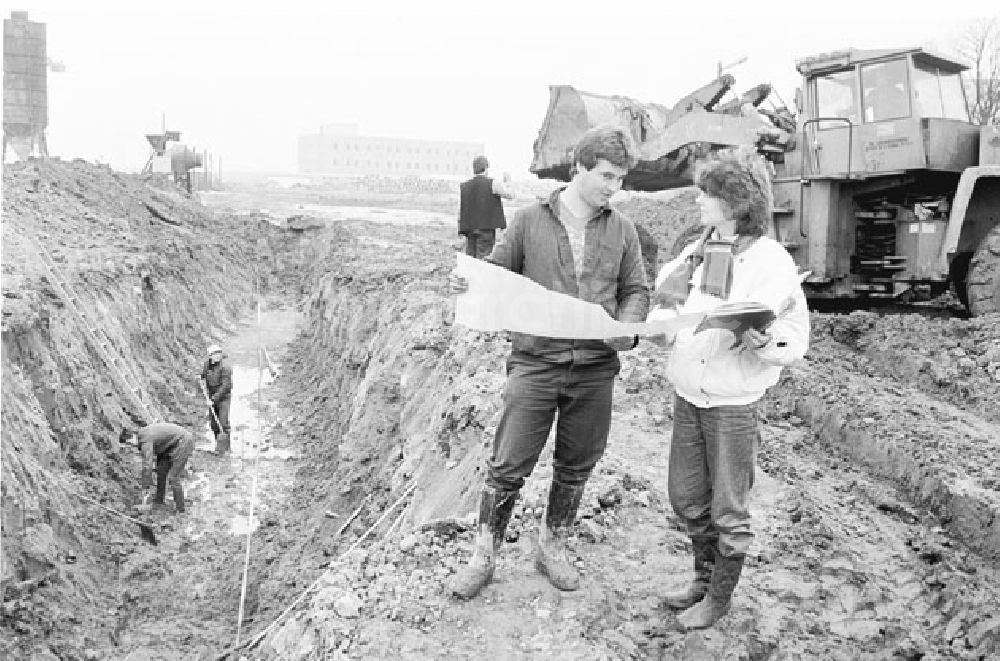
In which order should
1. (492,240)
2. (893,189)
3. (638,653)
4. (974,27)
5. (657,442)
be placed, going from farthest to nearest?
(974,27) → (893,189) → (492,240) → (657,442) → (638,653)

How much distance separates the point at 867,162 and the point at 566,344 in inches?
303

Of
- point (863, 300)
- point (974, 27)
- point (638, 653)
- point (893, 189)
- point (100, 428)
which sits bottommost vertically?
point (100, 428)

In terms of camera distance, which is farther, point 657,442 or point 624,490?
point 657,442

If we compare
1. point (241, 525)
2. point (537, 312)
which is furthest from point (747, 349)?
point (241, 525)

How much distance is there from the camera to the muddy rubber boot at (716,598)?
11.7ft

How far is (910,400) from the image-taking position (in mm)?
7414

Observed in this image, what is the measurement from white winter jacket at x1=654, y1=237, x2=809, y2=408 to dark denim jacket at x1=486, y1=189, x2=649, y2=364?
420 mm

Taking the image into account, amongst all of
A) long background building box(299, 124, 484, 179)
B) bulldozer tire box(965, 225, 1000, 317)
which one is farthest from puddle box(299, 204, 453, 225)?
long background building box(299, 124, 484, 179)

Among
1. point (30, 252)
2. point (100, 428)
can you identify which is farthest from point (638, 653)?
point (30, 252)

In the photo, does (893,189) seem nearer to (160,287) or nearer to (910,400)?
(910,400)

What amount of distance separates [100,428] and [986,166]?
10.3 m

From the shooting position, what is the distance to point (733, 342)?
11.1ft

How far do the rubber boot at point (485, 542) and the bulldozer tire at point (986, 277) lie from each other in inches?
310

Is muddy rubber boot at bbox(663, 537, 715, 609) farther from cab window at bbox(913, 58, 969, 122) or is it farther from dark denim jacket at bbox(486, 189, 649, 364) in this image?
cab window at bbox(913, 58, 969, 122)
